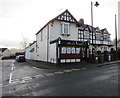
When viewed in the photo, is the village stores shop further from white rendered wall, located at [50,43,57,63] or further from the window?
the window

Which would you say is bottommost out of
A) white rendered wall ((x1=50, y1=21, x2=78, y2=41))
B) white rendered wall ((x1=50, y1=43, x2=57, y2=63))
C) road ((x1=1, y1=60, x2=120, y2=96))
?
road ((x1=1, y1=60, x2=120, y2=96))

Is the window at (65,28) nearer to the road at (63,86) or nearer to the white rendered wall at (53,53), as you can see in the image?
the white rendered wall at (53,53)

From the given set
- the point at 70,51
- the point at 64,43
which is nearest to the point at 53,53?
the point at 64,43

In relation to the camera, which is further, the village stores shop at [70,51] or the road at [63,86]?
the village stores shop at [70,51]

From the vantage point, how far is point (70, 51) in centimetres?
1616

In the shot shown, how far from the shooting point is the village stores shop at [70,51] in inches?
606

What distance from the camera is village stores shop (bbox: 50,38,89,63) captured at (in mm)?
15391

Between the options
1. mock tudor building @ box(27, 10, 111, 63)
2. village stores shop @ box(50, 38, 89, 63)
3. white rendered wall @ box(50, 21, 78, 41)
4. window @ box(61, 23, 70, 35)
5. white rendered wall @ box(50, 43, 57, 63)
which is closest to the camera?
village stores shop @ box(50, 38, 89, 63)

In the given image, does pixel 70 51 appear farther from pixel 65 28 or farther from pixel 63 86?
pixel 63 86

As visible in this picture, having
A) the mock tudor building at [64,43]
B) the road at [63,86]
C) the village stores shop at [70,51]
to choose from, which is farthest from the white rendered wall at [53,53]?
the road at [63,86]

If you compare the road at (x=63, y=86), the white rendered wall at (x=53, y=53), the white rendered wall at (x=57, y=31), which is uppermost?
the white rendered wall at (x=57, y=31)

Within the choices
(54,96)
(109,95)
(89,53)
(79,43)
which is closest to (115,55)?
(89,53)

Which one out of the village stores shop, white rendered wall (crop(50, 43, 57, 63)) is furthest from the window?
white rendered wall (crop(50, 43, 57, 63))

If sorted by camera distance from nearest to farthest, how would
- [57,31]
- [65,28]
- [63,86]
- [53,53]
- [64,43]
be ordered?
1. [63,86]
2. [64,43]
3. [53,53]
4. [57,31]
5. [65,28]
